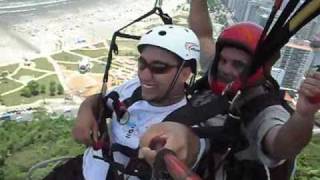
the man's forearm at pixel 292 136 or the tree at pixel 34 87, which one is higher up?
the man's forearm at pixel 292 136

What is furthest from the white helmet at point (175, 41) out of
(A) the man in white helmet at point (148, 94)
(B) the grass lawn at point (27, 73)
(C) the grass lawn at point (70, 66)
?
(C) the grass lawn at point (70, 66)

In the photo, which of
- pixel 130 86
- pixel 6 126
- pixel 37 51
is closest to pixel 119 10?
pixel 37 51

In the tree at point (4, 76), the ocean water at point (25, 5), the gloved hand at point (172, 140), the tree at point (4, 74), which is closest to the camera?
the gloved hand at point (172, 140)

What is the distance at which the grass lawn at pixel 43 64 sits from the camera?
65.7 feet

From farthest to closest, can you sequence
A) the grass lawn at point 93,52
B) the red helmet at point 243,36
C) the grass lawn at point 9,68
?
the grass lawn at point 93,52 < the grass lawn at point 9,68 < the red helmet at point 243,36

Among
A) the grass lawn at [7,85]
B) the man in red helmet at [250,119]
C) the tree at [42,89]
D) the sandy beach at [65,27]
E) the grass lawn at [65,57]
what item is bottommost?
the grass lawn at [7,85]

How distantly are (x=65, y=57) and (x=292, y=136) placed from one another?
2101 centimetres

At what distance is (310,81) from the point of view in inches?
35.5

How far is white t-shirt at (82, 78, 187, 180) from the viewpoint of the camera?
146 cm

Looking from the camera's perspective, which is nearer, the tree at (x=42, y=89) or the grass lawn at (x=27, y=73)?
the tree at (x=42, y=89)

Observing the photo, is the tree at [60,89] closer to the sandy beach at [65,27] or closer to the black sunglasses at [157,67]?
the sandy beach at [65,27]

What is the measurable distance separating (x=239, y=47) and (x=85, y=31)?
23803 mm

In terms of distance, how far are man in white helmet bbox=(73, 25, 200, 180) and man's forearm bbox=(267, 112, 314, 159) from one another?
14.8 inches

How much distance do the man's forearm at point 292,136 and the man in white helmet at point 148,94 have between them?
1.23 ft
